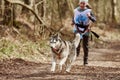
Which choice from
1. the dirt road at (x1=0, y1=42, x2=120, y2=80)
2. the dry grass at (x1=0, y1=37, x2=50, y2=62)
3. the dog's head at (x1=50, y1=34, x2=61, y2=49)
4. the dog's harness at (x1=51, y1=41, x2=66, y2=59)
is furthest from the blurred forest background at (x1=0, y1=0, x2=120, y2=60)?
the dog's head at (x1=50, y1=34, x2=61, y2=49)

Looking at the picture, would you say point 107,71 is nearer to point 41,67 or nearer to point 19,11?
point 41,67

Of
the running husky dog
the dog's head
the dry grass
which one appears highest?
the dog's head

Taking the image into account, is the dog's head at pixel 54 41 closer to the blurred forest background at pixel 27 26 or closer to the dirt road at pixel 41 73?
the dirt road at pixel 41 73

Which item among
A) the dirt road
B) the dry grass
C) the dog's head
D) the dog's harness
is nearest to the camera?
the dirt road

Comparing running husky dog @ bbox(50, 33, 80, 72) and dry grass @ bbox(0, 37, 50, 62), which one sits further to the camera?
dry grass @ bbox(0, 37, 50, 62)

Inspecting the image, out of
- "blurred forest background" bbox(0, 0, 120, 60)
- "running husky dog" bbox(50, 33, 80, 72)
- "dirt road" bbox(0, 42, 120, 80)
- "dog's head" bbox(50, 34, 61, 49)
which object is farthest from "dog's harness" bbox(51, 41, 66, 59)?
→ "blurred forest background" bbox(0, 0, 120, 60)

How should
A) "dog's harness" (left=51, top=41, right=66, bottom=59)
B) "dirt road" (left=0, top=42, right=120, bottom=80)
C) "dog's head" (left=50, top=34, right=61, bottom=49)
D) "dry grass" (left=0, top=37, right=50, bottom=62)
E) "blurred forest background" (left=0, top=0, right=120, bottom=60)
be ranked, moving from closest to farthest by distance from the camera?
"dirt road" (left=0, top=42, right=120, bottom=80), "dog's head" (left=50, top=34, right=61, bottom=49), "dog's harness" (left=51, top=41, right=66, bottom=59), "dry grass" (left=0, top=37, right=50, bottom=62), "blurred forest background" (left=0, top=0, right=120, bottom=60)

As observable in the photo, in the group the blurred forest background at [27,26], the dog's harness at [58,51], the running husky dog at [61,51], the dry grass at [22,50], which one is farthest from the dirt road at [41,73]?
the blurred forest background at [27,26]

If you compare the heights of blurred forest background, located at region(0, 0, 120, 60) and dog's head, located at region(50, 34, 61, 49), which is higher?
dog's head, located at region(50, 34, 61, 49)

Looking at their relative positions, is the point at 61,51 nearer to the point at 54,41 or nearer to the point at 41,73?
the point at 54,41

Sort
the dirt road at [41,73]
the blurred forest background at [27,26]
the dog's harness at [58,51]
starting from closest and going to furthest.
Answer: the dirt road at [41,73] < the dog's harness at [58,51] < the blurred forest background at [27,26]

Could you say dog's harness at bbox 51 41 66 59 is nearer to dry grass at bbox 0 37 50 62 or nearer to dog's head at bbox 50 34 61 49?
dog's head at bbox 50 34 61 49

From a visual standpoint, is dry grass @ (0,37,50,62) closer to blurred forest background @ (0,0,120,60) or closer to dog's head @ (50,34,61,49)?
blurred forest background @ (0,0,120,60)

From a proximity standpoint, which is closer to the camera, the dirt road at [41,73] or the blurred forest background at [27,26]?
the dirt road at [41,73]
